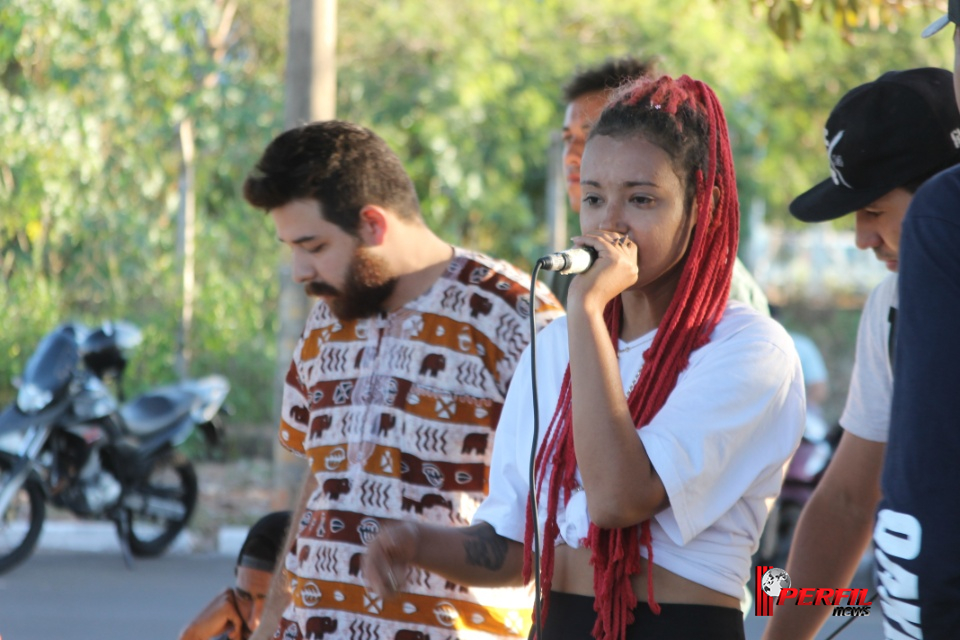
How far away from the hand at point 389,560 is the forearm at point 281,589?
2.72 ft

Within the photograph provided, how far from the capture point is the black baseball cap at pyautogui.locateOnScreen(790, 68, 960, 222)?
2432mm

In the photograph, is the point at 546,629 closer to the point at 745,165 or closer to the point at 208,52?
the point at 208,52

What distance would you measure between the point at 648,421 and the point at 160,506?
23.6 ft

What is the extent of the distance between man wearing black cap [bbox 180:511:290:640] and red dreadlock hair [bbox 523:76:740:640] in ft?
3.95

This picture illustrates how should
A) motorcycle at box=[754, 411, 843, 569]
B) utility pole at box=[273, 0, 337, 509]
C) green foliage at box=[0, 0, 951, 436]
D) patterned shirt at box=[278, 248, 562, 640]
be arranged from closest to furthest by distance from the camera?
patterned shirt at box=[278, 248, 562, 640], utility pole at box=[273, 0, 337, 509], motorcycle at box=[754, 411, 843, 569], green foliage at box=[0, 0, 951, 436]

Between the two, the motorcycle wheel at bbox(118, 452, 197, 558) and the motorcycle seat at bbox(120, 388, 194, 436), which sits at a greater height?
the motorcycle seat at bbox(120, 388, 194, 436)

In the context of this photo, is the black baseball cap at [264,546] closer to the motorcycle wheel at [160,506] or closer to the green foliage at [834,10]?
the green foliage at [834,10]

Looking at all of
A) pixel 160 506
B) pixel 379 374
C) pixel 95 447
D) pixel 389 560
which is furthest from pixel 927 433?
pixel 160 506

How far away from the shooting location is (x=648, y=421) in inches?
82.9

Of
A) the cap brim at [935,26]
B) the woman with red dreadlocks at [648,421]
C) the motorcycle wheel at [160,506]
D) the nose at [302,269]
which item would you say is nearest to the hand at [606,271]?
the woman with red dreadlocks at [648,421]

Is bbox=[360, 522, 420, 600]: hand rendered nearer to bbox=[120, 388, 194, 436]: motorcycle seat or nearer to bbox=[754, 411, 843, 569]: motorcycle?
bbox=[754, 411, 843, 569]: motorcycle

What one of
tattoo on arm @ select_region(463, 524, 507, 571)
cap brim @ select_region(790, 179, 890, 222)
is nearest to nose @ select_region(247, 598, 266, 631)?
tattoo on arm @ select_region(463, 524, 507, 571)

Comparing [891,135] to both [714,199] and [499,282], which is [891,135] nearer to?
[714,199]

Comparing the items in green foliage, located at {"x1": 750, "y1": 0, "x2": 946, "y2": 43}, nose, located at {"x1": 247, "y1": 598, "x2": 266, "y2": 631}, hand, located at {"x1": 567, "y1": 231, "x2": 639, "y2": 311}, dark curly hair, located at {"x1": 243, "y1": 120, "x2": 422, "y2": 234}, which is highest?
green foliage, located at {"x1": 750, "y1": 0, "x2": 946, "y2": 43}
